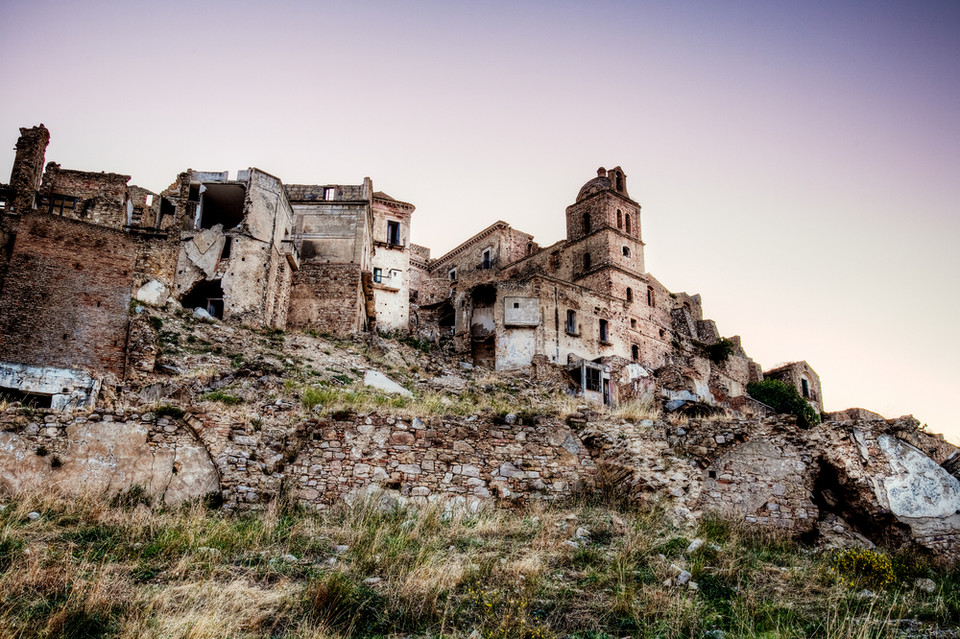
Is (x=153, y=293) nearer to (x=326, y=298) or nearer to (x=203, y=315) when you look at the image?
(x=203, y=315)

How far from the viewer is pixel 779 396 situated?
1574 inches

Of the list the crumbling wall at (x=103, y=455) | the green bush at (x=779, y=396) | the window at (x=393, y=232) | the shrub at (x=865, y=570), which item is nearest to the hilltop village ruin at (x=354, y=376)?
the crumbling wall at (x=103, y=455)

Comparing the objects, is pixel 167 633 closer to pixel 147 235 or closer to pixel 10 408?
pixel 10 408

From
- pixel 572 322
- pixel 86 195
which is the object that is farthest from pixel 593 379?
pixel 86 195

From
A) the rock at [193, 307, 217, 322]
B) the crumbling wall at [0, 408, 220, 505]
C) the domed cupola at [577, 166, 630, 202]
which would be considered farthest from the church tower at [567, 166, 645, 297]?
the crumbling wall at [0, 408, 220, 505]

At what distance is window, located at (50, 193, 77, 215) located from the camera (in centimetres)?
2566

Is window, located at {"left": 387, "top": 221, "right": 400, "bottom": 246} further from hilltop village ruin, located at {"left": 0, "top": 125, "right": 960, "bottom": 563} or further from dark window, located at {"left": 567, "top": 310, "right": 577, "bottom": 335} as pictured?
dark window, located at {"left": 567, "top": 310, "right": 577, "bottom": 335}

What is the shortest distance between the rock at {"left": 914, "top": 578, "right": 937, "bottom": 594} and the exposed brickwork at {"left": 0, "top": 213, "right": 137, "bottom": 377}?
1897cm

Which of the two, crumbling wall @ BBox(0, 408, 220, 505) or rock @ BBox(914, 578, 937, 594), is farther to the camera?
crumbling wall @ BBox(0, 408, 220, 505)

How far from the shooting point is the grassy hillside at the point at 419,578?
18.6 feet

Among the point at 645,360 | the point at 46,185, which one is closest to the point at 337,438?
the point at 46,185

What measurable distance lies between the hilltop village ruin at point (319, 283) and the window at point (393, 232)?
0.48 ft

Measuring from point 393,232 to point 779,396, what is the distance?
27.3m

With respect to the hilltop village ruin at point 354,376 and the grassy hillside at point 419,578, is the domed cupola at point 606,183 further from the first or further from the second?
the grassy hillside at point 419,578
